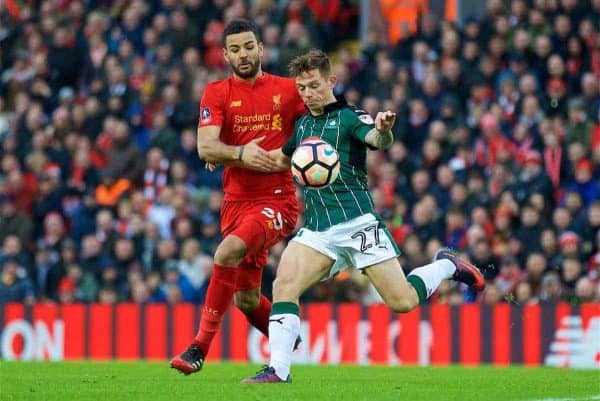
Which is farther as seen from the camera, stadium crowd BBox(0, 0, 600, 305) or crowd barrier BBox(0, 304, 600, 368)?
stadium crowd BBox(0, 0, 600, 305)

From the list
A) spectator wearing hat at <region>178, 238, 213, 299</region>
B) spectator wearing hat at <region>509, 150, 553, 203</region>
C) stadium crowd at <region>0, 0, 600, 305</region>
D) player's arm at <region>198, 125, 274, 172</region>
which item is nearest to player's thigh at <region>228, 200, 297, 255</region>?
player's arm at <region>198, 125, 274, 172</region>

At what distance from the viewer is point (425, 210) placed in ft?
55.5

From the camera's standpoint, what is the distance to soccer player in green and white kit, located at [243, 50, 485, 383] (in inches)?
392

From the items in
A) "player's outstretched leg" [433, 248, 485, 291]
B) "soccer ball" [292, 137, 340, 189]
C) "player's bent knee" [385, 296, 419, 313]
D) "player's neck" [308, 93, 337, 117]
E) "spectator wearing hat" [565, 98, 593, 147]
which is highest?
"spectator wearing hat" [565, 98, 593, 147]

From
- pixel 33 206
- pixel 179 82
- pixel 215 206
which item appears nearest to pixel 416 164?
pixel 215 206

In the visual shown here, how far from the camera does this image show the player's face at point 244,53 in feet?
35.7

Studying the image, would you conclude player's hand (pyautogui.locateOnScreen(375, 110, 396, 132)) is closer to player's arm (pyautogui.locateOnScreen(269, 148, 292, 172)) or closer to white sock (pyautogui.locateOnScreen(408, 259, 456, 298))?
player's arm (pyautogui.locateOnScreen(269, 148, 292, 172))

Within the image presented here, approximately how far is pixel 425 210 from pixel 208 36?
584 cm

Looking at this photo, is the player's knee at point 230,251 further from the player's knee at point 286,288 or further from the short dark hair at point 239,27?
the short dark hair at point 239,27

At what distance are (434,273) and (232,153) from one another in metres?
1.66

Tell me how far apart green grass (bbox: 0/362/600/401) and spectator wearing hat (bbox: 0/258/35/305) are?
6311 millimetres

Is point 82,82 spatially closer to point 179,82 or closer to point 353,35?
point 179,82

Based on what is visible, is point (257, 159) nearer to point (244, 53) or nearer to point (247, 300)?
point (244, 53)

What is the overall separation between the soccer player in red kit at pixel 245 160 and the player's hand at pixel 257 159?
0.01 metres
